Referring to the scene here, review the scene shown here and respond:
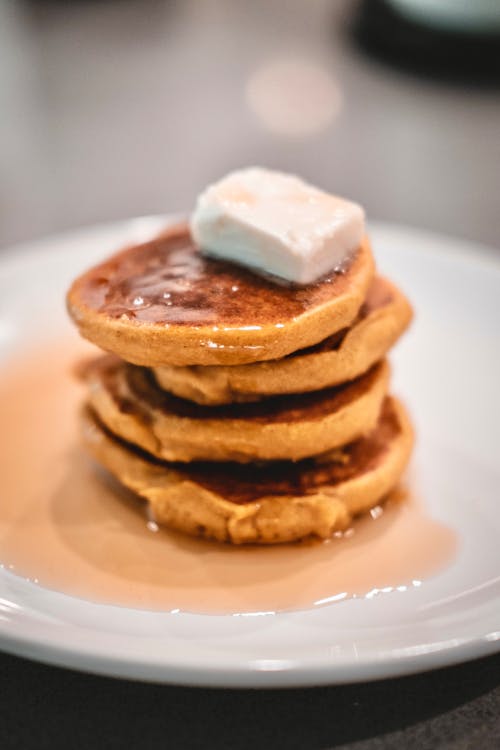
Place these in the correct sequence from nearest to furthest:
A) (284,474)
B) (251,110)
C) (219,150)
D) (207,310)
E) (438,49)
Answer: (207,310) → (284,474) → (219,150) → (251,110) → (438,49)

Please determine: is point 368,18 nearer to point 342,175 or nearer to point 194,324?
point 342,175

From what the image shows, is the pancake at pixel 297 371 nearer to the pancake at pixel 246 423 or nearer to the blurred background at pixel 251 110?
the pancake at pixel 246 423

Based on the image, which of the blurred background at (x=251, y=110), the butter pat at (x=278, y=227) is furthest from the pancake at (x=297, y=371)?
the blurred background at (x=251, y=110)

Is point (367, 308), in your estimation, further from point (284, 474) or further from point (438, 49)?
point (438, 49)

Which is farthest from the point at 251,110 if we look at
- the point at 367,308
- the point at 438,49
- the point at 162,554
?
the point at 162,554

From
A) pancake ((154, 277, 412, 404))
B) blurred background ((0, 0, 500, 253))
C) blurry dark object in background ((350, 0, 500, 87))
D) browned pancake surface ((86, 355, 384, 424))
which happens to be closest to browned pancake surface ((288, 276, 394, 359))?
pancake ((154, 277, 412, 404))

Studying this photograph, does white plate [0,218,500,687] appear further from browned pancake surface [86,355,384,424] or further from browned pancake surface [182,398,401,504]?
browned pancake surface [86,355,384,424]
